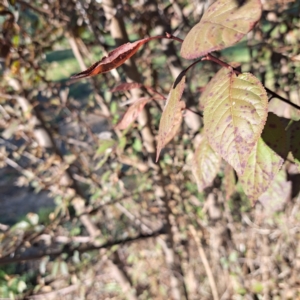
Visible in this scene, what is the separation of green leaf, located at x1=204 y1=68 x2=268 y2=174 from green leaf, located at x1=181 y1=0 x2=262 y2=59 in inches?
3.3

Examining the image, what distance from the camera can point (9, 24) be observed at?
1.49 metres

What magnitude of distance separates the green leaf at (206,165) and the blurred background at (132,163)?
26 centimetres

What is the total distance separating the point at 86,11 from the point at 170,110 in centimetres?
109

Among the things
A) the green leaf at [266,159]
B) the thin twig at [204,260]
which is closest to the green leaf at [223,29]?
the green leaf at [266,159]

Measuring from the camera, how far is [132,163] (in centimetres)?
174

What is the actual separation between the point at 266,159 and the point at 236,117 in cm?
18

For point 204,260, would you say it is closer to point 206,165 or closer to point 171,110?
point 206,165

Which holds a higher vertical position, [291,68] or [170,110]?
[291,68]

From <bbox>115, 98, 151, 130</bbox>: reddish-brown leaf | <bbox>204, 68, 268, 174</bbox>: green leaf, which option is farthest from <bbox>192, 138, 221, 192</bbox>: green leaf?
<bbox>204, 68, 268, 174</bbox>: green leaf

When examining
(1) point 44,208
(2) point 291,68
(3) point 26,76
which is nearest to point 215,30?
(2) point 291,68

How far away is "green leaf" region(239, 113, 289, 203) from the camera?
0.66m

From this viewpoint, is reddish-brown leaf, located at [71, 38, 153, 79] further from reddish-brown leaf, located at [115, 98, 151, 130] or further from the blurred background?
the blurred background

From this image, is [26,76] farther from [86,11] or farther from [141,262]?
[141,262]

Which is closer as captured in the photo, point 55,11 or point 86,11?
point 86,11
